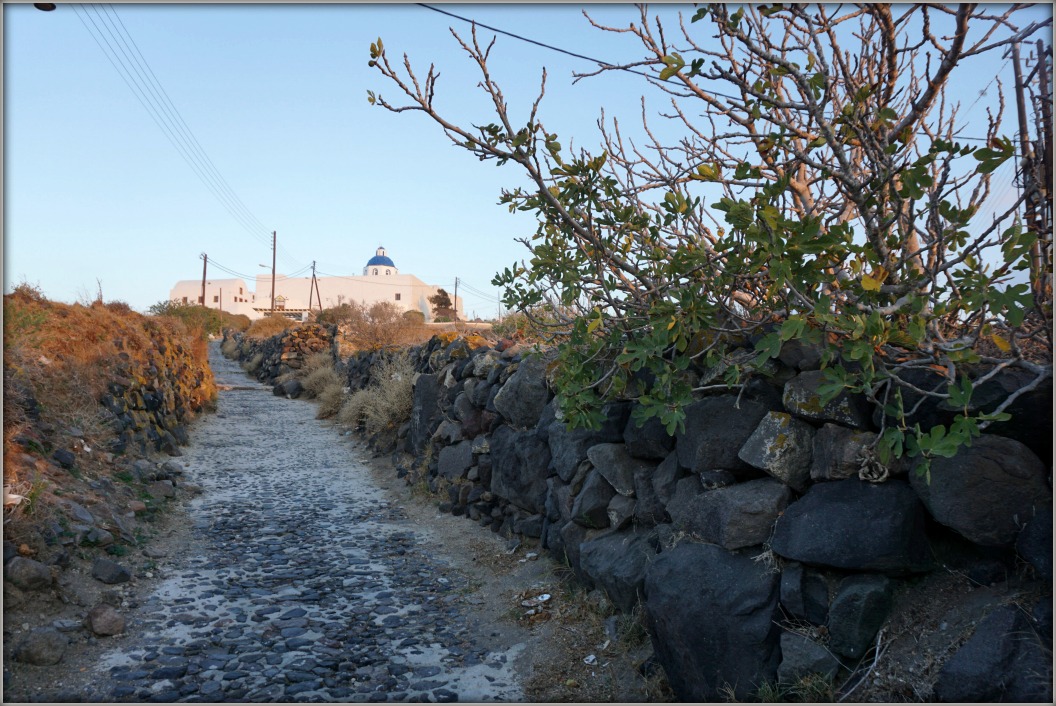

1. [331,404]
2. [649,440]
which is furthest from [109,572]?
[331,404]

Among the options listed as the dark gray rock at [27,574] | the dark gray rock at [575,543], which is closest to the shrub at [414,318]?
the dark gray rock at [575,543]

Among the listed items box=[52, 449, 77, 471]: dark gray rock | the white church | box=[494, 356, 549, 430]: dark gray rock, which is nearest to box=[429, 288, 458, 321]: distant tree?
the white church

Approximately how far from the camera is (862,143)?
2939mm

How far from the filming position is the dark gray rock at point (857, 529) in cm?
286

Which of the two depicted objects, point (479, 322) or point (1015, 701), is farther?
point (479, 322)

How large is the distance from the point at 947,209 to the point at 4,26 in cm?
487

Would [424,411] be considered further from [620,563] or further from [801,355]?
[801,355]

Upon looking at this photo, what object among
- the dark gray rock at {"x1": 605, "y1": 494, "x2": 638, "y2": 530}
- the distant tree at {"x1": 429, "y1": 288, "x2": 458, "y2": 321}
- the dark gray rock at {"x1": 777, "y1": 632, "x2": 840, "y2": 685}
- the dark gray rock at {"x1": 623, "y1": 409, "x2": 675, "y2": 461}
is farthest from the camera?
the distant tree at {"x1": 429, "y1": 288, "x2": 458, "y2": 321}

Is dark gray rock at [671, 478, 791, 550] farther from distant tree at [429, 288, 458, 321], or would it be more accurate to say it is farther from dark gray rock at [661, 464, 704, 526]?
distant tree at [429, 288, 458, 321]

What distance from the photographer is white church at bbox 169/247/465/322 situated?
5241 cm

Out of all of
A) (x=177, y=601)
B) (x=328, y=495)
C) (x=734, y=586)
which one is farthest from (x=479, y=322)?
(x=734, y=586)

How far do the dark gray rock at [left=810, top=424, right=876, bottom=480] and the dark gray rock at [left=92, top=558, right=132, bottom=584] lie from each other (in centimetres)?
466

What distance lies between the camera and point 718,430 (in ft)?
12.6

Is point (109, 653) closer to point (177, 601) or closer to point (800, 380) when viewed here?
point (177, 601)
